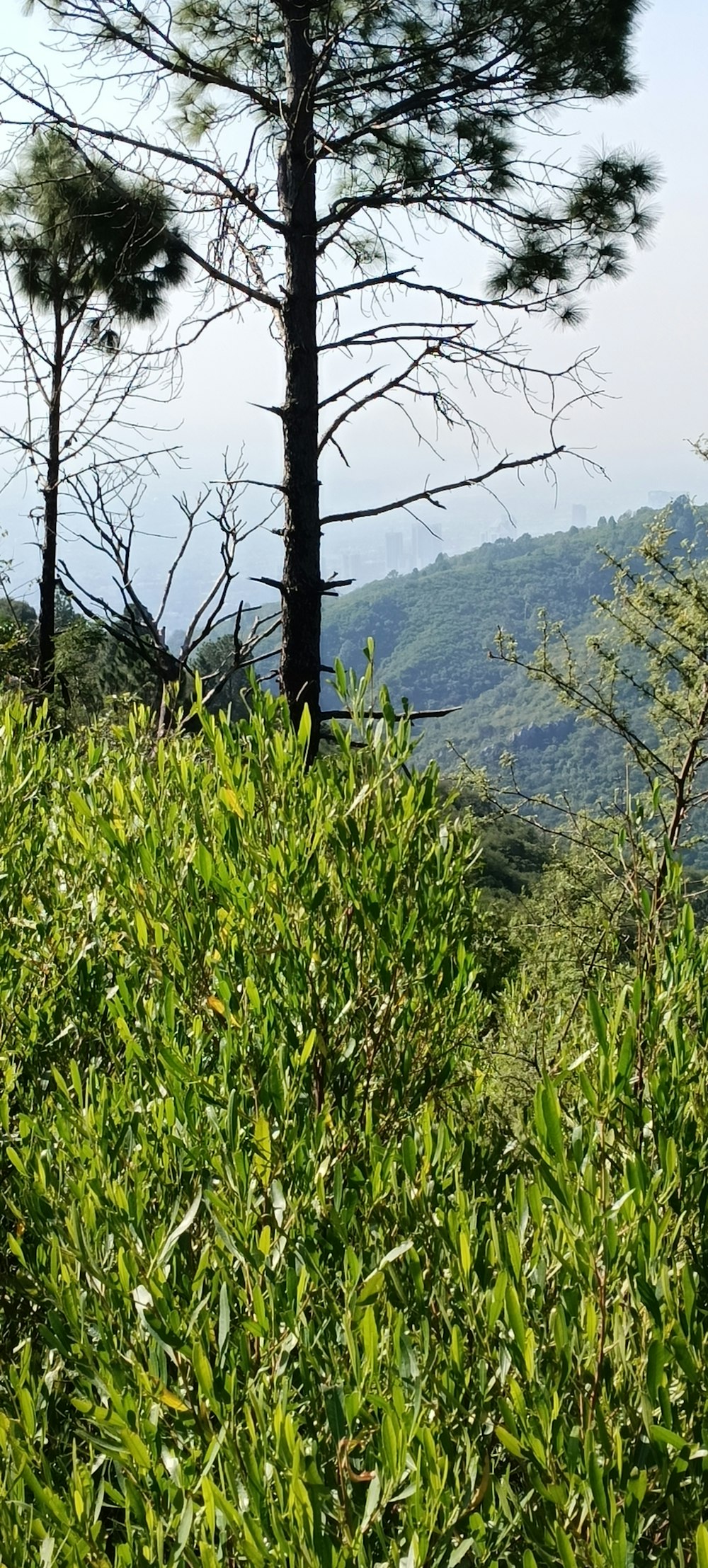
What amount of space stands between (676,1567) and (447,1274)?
445 millimetres

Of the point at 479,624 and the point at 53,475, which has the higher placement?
the point at 479,624

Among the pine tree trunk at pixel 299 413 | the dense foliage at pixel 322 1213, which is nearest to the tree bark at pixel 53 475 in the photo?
the pine tree trunk at pixel 299 413

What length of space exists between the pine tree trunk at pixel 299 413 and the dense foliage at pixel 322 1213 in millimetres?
5621

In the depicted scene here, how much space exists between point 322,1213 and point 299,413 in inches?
304

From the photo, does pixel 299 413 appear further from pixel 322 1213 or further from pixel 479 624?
pixel 479 624

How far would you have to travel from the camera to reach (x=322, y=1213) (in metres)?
1.77

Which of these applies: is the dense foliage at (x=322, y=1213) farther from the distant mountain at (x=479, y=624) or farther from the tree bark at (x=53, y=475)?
the distant mountain at (x=479, y=624)

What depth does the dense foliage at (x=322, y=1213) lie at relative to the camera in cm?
123

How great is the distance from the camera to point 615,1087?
1746 millimetres


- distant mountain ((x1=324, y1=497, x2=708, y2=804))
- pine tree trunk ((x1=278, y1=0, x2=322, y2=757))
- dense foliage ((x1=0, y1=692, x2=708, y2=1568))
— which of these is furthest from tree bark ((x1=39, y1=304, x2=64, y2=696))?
distant mountain ((x1=324, y1=497, x2=708, y2=804))

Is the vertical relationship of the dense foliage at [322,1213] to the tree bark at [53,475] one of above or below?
below

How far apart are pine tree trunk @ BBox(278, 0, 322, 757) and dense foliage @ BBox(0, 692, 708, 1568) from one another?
18.4 feet

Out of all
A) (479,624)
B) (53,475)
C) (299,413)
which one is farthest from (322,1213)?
(479,624)

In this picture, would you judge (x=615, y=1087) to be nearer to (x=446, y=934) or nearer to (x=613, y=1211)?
(x=613, y=1211)
